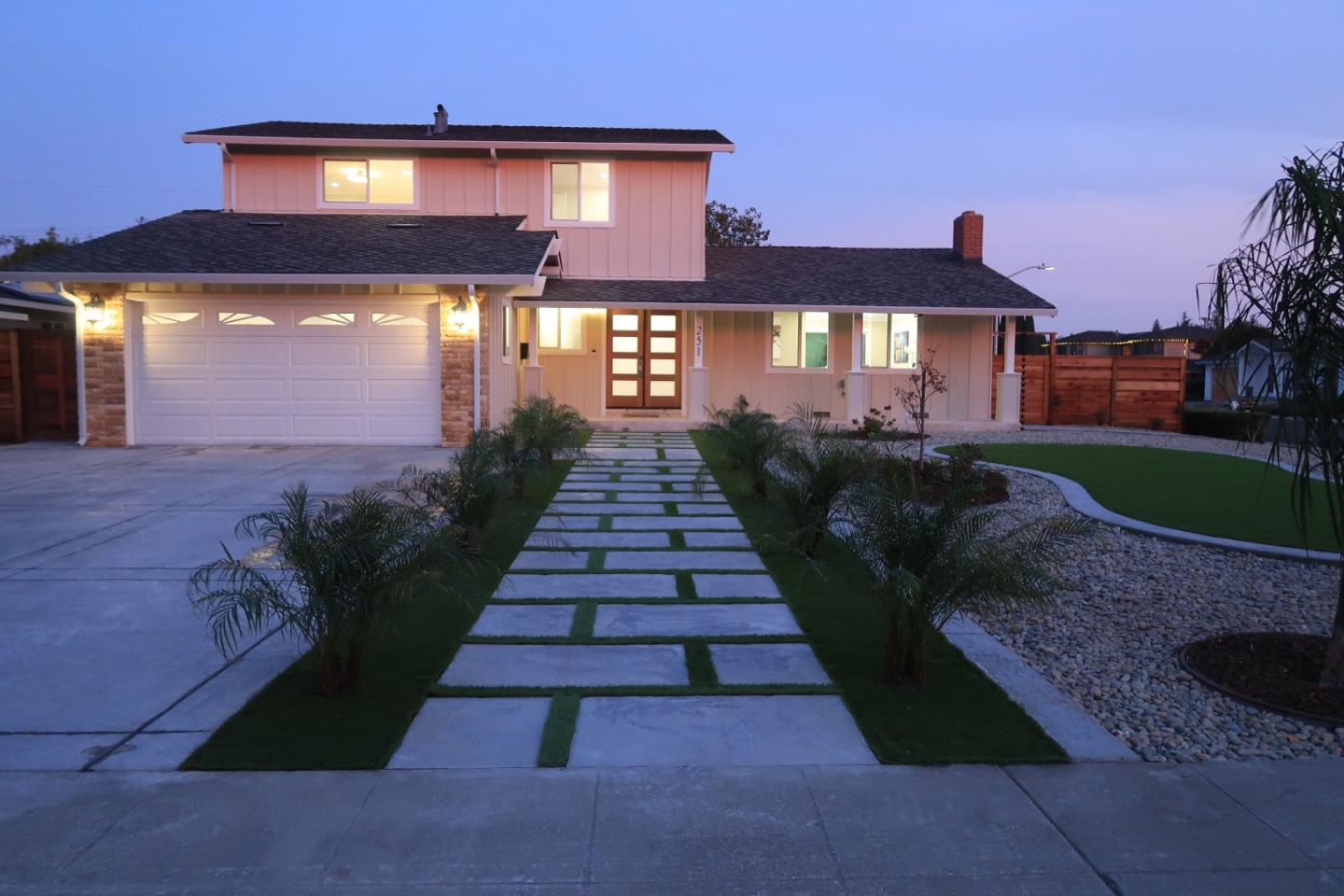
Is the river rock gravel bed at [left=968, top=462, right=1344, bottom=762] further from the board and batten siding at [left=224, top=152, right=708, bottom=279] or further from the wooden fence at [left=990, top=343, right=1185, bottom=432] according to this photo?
the wooden fence at [left=990, top=343, right=1185, bottom=432]

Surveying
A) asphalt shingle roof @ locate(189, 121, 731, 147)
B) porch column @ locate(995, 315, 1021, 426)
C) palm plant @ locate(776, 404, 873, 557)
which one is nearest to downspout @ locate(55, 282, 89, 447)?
asphalt shingle roof @ locate(189, 121, 731, 147)

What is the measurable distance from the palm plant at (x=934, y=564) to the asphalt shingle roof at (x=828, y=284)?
13.6 meters

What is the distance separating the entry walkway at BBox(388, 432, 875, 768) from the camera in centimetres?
386

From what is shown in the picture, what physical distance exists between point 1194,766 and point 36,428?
1688 cm

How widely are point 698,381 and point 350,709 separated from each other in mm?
14777

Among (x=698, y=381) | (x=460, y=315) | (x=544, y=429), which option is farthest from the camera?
(x=698, y=381)

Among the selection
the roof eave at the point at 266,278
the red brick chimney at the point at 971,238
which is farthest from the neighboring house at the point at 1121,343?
the roof eave at the point at 266,278

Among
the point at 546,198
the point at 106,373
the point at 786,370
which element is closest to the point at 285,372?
the point at 106,373

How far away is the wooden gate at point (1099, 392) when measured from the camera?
21.0 metres

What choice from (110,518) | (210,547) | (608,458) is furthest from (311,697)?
(608,458)

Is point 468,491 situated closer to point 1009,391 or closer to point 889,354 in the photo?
point 889,354

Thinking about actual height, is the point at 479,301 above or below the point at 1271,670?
above

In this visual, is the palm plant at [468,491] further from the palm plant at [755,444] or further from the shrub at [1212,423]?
the shrub at [1212,423]

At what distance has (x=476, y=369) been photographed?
1435 centimetres
